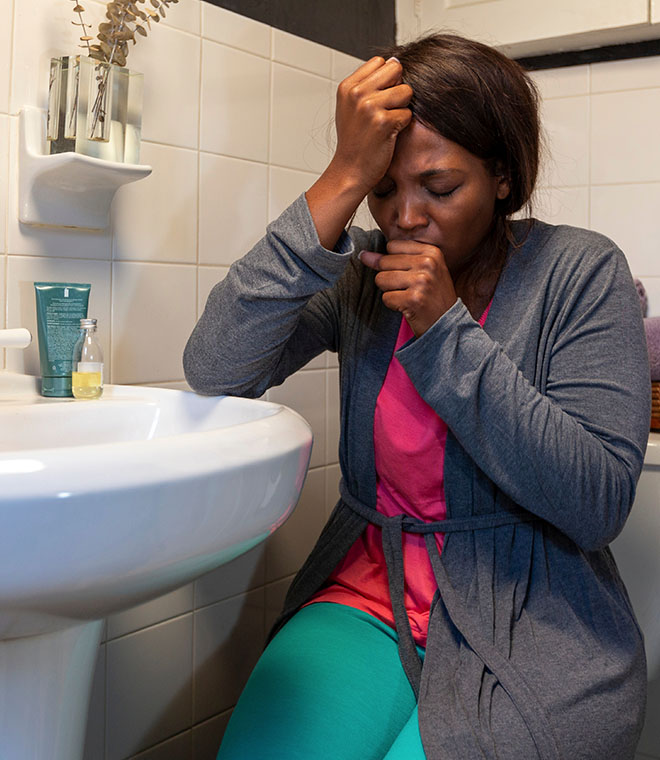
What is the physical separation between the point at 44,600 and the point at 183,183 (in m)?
0.86

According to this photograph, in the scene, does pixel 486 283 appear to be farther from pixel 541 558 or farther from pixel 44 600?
pixel 44 600

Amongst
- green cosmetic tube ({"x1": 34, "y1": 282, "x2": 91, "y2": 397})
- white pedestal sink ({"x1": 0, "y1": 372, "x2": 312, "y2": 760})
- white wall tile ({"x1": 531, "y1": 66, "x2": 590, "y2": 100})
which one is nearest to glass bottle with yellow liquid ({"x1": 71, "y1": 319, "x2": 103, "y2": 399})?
green cosmetic tube ({"x1": 34, "y1": 282, "x2": 91, "y2": 397})

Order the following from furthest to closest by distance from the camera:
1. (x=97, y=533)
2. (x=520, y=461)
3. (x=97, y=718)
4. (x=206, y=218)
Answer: (x=206, y=218) → (x=97, y=718) → (x=520, y=461) → (x=97, y=533)

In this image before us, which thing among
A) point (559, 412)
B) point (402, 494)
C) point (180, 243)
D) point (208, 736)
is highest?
point (180, 243)

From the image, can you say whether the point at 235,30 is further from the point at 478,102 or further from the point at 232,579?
the point at 232,579

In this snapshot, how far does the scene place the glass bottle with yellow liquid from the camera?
99cm

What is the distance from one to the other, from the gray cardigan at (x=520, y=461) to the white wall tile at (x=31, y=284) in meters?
0.22

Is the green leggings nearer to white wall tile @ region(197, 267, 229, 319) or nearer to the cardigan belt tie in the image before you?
the cardigan belt tie

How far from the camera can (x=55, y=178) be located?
3.40ft

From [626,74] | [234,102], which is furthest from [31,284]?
[626,74]

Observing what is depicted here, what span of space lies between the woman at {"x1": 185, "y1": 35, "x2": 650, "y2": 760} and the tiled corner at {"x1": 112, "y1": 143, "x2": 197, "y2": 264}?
0.85 feet

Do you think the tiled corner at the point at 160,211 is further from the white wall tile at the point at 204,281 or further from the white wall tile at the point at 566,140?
the white wall tile at the point at 566,140

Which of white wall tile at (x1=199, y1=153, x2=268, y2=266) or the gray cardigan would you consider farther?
white wall tile at (x1=199, y1=153, x2=268, y2=266)

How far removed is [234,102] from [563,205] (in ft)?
2.33
